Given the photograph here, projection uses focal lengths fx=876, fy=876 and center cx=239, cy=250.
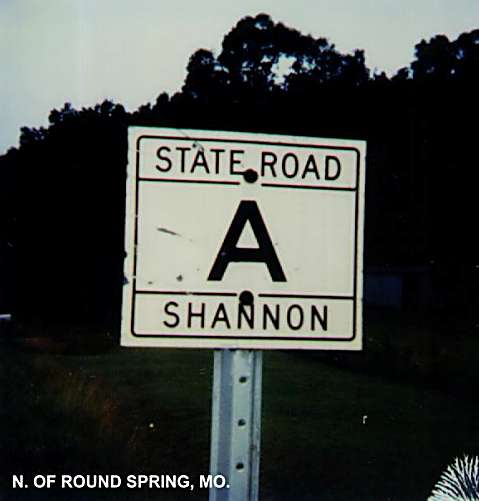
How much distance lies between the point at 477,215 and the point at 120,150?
11.3m

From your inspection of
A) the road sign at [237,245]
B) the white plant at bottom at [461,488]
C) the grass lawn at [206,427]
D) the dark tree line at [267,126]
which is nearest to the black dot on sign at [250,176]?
the road sign at [237,245]

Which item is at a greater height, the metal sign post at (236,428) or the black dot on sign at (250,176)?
the black dot on sign at (250,176)

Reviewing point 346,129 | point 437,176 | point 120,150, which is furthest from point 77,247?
point 437,176

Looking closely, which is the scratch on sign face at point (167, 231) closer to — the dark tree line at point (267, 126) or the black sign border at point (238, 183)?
the black sign border at point (238, 183)

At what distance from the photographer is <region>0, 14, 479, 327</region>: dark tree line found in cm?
2570

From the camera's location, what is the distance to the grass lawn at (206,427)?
9.66 meters

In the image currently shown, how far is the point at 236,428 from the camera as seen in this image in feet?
4.93

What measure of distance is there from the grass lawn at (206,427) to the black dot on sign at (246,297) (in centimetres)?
751

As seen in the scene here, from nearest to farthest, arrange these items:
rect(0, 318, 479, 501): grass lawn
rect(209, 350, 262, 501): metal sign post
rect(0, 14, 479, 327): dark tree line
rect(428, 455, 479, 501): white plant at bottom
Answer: rect(209, 350, 262, 501): metal sign post < rect(428, 455, 479, 501): white plant at bottom < rect(0, 318, 479, 501): grass lawn < rect(0, 14, 479, 327): dark tree line

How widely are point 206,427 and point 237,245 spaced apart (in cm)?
1159

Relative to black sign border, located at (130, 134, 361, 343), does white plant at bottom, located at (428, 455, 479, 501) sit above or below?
below

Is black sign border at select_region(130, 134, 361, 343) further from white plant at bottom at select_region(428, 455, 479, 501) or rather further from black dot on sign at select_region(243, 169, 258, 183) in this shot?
white plant at bottom at select_region(428, 455, 479, 501)

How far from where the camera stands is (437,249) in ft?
95.2

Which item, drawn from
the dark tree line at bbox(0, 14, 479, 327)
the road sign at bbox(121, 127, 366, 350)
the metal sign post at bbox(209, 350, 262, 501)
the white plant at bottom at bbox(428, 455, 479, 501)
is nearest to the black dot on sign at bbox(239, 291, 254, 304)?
the road sign at bbox(121, 127, 366, 350)
